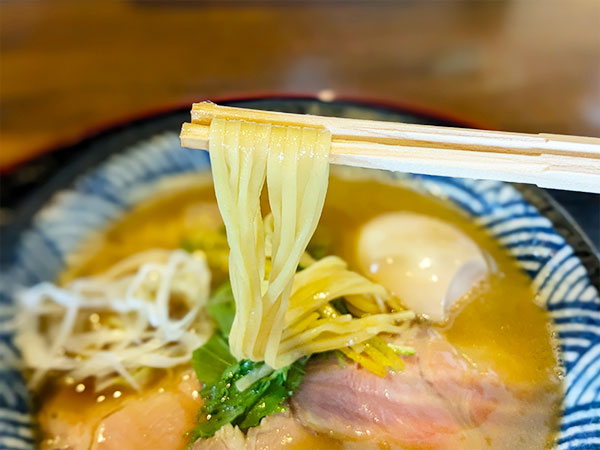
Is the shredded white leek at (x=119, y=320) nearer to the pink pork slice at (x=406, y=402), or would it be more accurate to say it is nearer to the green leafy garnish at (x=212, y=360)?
the green leafy garnish at (x=212, y=360)

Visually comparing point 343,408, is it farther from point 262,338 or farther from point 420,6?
point 420,6

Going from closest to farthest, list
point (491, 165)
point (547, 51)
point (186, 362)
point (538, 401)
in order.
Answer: point (491, 165) < point (538, 401) < point (186, 362) < point (547, 51)

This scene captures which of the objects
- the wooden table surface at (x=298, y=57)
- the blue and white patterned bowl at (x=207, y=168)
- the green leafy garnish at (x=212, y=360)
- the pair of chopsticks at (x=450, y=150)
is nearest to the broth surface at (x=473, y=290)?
the blue and white patterned bowl at (x=207, y=168)

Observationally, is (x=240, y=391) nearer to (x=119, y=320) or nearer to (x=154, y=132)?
(x=119, y=320)

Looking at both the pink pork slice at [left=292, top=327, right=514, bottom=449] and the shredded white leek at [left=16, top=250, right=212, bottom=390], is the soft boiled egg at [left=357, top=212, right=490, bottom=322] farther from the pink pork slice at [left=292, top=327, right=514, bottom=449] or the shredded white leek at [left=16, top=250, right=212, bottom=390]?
the shredded white leek at [left=16, top=250, right=212, bottom=390]

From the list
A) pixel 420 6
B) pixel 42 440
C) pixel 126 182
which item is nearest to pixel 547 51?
pixel 420 6

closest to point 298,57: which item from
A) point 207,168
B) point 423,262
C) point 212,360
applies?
point 207,168
